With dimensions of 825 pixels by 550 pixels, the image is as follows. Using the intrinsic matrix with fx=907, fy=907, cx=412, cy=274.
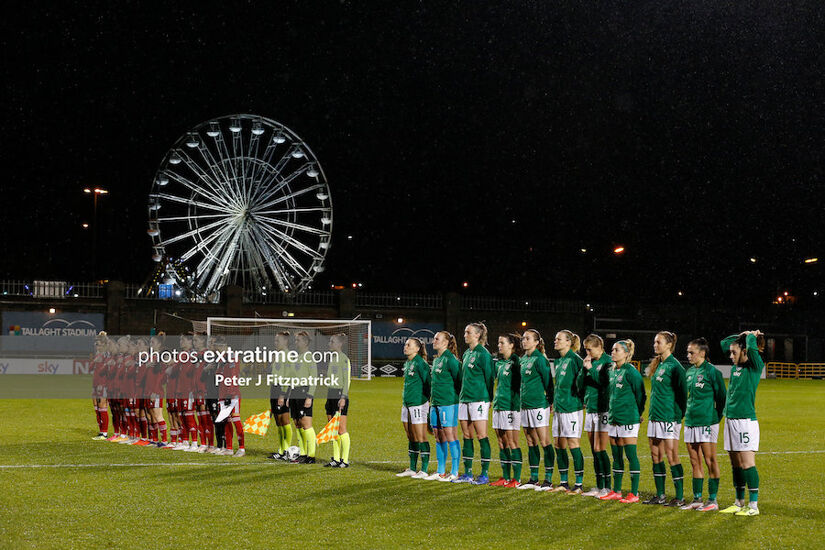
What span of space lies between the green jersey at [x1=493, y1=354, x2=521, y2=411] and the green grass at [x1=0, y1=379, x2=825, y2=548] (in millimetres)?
1166

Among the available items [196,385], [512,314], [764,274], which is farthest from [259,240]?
[764,274]

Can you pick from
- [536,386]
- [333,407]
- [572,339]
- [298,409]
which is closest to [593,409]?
[536,386]

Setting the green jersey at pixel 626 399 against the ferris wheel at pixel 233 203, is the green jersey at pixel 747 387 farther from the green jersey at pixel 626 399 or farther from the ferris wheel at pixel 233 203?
the ferris wheel at pixel 233 203

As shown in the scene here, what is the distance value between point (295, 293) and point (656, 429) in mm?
38908

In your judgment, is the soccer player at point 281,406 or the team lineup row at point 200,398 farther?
the soccer player at point 281,406

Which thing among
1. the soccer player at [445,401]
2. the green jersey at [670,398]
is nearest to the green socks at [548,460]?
the soccer player at [445,401]

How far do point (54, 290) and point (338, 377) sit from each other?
4015 cm

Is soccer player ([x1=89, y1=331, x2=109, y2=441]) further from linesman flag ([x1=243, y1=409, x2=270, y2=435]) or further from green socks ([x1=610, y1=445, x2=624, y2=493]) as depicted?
green socks ([x1=610, y1=445, x2=624, y2=493])

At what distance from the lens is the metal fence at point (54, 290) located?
162 feet

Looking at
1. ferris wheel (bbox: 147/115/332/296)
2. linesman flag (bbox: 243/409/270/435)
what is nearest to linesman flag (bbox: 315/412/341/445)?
linesman flag (bbox: 243/409/270/435)

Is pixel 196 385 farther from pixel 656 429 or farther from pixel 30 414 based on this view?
pixel 30 414

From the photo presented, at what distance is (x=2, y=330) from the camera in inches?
1880

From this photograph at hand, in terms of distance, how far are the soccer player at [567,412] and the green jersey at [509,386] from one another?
55 cm

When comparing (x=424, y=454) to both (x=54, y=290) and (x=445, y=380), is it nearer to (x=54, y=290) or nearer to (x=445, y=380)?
(x=445, y=380)
